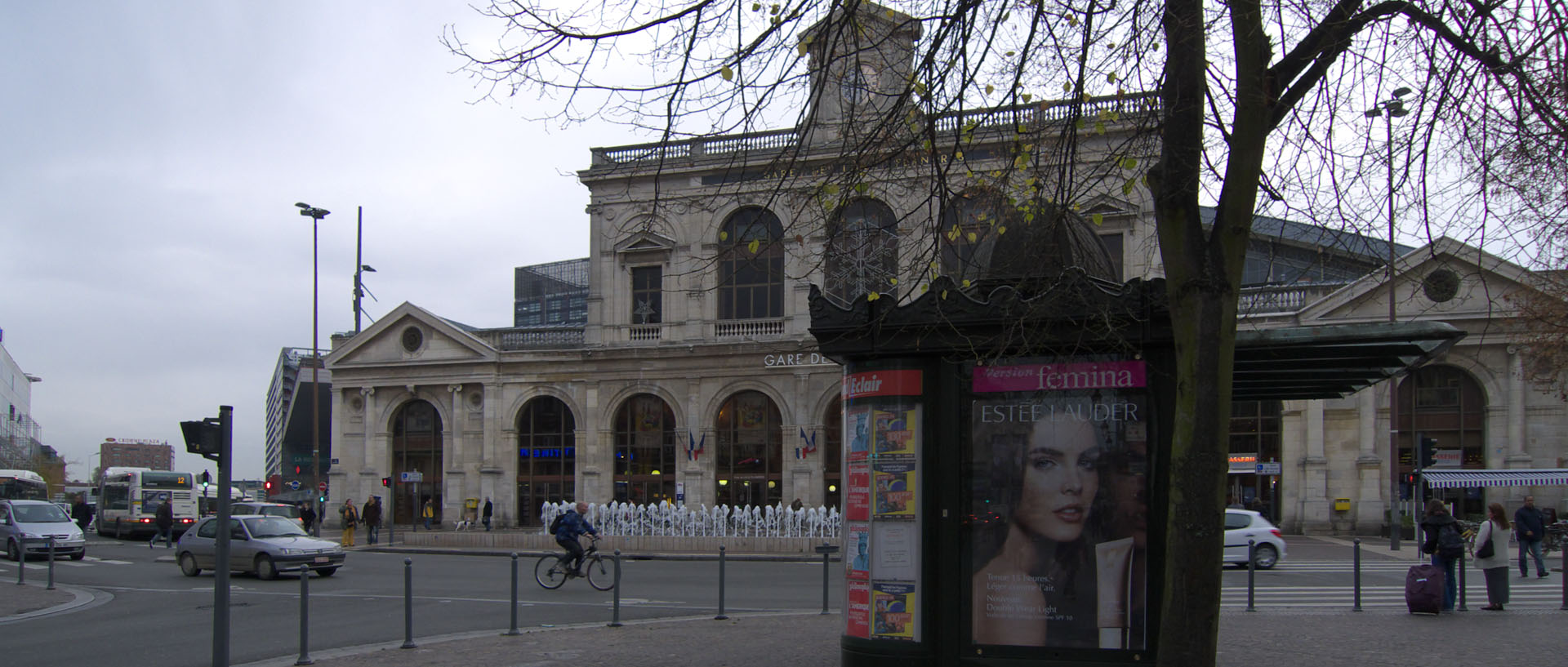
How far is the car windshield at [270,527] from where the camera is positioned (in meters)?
24.3

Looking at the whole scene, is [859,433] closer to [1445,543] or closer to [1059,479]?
[1059,479]

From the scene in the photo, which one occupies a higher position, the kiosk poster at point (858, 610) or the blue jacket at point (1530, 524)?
the kiosk poster at point (858, 610)

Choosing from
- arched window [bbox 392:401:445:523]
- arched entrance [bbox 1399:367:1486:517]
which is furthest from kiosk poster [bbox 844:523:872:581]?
arched window [bbox 392:401:445:523]

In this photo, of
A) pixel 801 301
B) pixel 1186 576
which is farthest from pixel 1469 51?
pixel 801 301

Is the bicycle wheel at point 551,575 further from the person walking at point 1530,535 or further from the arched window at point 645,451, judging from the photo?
the arched window at point 645,451

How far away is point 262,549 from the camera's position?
923 inches

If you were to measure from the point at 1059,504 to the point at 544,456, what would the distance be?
40420 mm

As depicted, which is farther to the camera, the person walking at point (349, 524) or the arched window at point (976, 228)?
the person walking at point (349, 524)

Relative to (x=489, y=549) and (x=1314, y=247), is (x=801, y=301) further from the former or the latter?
(x=1314, y=247)

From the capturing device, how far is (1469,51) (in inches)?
304

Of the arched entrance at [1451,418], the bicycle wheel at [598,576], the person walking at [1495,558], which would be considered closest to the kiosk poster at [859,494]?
the person walking at [1495,558]

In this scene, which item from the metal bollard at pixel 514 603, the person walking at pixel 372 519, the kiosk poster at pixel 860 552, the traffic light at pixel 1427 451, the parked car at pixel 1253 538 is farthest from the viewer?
the person walking at pixel 372 519

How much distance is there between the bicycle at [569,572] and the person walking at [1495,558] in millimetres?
12932

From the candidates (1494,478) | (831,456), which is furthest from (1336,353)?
(831,456)
